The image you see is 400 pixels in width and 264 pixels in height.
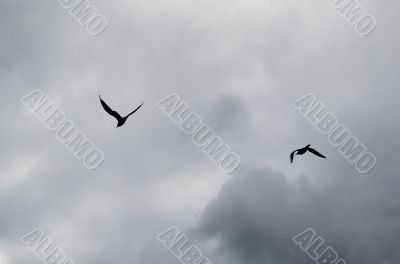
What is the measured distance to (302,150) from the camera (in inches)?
1919

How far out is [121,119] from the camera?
50.1 metres

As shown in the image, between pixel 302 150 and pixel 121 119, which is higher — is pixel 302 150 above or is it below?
above

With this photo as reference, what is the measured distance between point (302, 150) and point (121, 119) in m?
20.7
